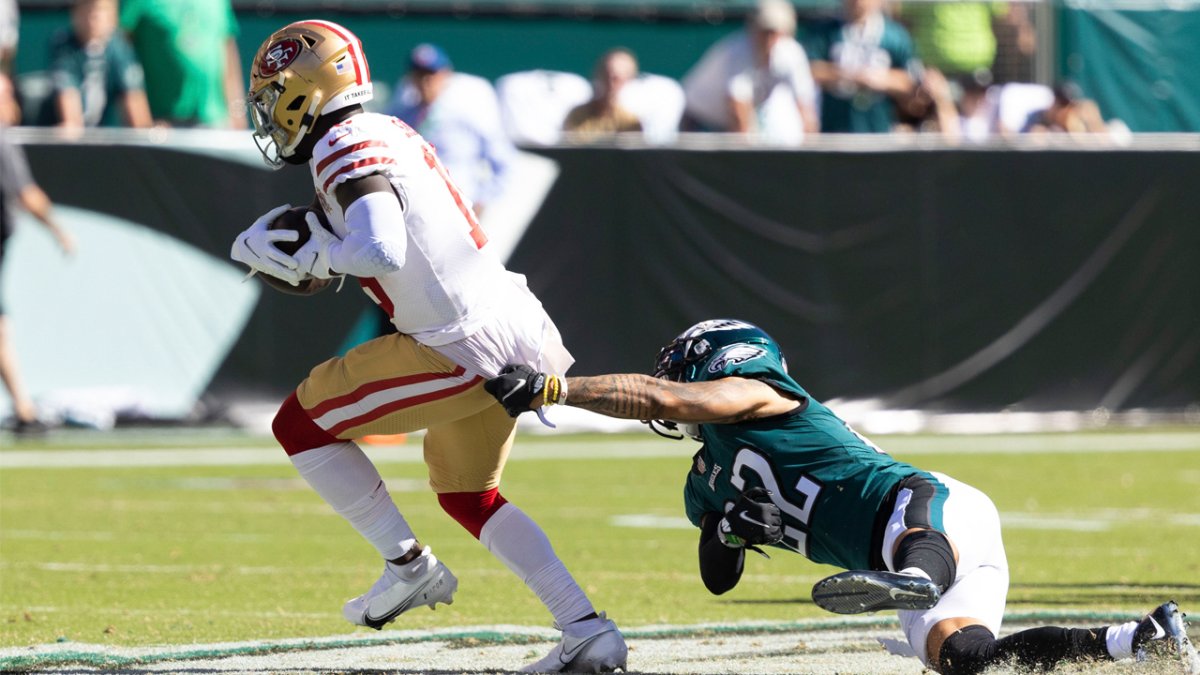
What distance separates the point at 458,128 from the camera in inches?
536

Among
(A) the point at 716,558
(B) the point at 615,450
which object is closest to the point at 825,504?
(A) the point at 716,558

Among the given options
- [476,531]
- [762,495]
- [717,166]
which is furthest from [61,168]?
[762,495]

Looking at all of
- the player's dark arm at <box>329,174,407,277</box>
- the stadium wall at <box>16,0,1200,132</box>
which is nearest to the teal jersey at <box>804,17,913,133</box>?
the stadium wall at <box>16,0,1200,132</box>

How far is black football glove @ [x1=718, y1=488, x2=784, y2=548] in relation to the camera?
201 inches

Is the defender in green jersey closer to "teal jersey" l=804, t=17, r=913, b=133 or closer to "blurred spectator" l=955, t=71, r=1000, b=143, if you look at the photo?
"teal jersey" l=804, t=17, r=913, b=133

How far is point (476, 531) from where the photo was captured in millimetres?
5824

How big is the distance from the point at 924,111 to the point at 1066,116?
1401 mm

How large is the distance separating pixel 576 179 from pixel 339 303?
2.03 meters

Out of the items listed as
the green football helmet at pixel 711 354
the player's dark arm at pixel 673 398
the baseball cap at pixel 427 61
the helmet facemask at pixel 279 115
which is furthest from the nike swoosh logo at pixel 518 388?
the baseball cap at pixel 427 61

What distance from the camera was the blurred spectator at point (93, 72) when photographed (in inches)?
581

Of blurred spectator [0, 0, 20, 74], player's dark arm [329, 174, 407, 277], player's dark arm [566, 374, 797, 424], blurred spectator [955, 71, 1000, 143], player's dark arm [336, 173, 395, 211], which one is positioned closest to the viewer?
player's dark arm [566, 374, 797, 424]

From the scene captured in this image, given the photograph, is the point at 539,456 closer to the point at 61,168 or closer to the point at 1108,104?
the point at 61,168

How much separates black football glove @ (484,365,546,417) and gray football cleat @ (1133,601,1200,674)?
1.55 meters

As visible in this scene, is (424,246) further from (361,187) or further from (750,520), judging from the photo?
(750,520)
